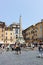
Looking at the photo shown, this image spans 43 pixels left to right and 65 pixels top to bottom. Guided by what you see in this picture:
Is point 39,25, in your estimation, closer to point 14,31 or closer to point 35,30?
point 35,30

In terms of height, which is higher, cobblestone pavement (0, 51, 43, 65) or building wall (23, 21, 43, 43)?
building wall (23, 21, 43, 43)

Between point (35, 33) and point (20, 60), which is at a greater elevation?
point (35, 33)

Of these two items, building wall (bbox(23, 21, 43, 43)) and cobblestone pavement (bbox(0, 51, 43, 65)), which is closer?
cobblestone pavement (bbox(0, 51, 43, 65))

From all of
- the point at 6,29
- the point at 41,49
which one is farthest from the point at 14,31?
the point at 41,49

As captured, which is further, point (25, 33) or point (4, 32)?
point (25, 33)

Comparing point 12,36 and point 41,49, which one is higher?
point 12,36

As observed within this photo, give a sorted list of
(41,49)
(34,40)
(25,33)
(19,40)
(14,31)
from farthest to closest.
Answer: (25,33) < (14,31) < (34,40) < (19,40) < (41,49)

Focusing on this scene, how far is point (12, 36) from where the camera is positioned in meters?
132

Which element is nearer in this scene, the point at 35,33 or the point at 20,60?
the point at 20,60

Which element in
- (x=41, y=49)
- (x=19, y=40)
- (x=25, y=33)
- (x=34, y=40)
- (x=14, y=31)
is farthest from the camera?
(x=25, y=33)

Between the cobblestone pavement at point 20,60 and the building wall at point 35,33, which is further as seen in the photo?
the building wall at point 35,33

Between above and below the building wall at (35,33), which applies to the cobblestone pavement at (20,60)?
below

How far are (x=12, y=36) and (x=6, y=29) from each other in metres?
4.89

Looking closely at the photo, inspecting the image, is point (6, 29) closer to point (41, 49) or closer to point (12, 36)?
point (12, 36)
